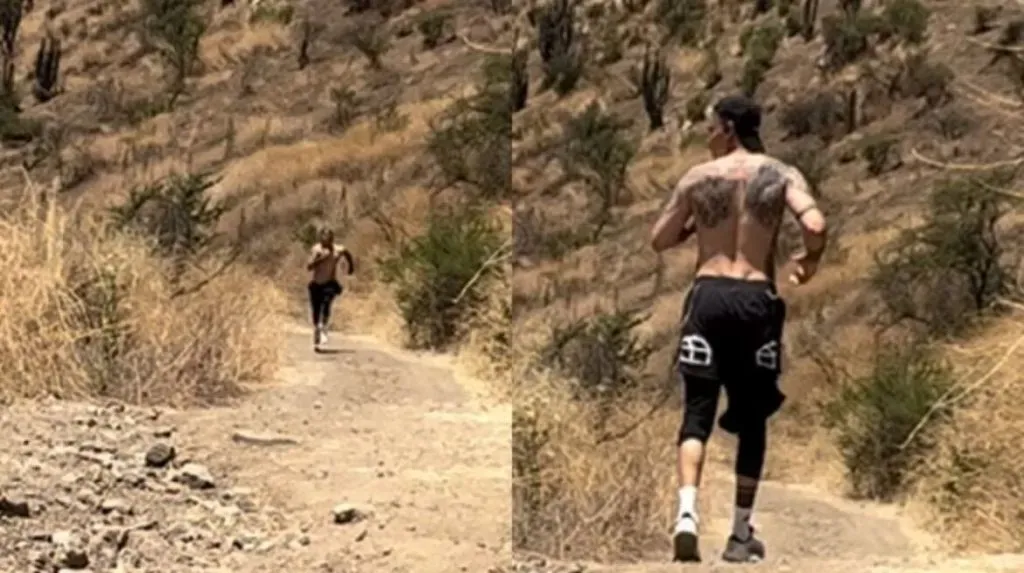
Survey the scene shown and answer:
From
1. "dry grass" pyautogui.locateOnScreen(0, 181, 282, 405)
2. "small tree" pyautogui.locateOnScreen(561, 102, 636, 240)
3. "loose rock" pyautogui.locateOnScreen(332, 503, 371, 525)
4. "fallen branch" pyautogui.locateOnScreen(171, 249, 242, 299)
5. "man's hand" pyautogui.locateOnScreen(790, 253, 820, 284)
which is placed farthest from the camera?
"dry grass" pyautogui.locateOnScreen(0, 181, 282, 405)

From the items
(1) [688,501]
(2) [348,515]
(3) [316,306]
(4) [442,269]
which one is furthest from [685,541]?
(3) [316,306]

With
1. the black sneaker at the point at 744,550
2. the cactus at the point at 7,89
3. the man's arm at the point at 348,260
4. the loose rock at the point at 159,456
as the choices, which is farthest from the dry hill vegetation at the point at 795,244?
the cactus at the point at 7,89

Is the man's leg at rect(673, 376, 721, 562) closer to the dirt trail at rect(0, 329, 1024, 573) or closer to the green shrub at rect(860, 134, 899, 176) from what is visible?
the dirt trail at rect(0, 329, 1024, 573)

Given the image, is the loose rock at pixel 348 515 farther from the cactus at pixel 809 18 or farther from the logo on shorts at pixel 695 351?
the cactus at pixel 809 18

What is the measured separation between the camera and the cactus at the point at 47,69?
687 cm

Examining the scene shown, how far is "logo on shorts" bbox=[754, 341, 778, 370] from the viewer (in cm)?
547

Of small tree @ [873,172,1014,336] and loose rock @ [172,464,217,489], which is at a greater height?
small tree @ [873,172,1014,336]

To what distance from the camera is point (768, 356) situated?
5.52 metres

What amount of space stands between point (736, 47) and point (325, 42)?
1614 mm

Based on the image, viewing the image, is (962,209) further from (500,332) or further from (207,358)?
(207,358)

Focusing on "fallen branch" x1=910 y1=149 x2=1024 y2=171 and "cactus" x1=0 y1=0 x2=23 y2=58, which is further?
"cactus" x1=0 y1=0 x2=23 y2=58

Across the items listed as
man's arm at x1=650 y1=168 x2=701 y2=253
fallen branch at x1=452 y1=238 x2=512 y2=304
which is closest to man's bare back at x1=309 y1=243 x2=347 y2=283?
fallen branch at x1=452 y1=238 x2=512 y2=304

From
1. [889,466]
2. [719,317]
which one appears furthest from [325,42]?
[889,466]

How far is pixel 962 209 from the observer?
5.96 m
